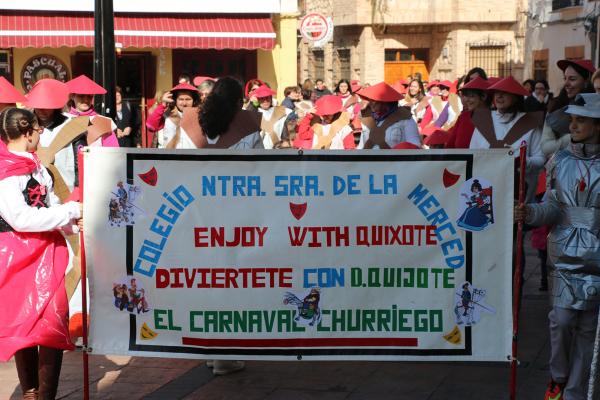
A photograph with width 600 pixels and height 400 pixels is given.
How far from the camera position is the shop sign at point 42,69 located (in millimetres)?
22422

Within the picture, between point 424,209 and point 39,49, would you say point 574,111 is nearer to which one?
point 424,209

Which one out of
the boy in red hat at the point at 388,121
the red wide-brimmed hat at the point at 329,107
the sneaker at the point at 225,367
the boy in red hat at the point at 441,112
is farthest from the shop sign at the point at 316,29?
the sneaker at the point at 225,367

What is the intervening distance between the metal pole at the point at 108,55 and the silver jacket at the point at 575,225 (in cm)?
524

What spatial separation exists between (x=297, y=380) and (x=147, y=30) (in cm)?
1640

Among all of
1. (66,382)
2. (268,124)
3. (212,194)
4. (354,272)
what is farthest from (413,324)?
(268,124)

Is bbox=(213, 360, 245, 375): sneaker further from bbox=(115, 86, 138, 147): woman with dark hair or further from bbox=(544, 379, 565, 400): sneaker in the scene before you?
bbox=(115, 86, 138, 147): woman with dark hair

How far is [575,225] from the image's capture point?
5645 millimetres

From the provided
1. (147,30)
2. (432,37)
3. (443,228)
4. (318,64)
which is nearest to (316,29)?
(147,30)

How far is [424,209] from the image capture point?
5.50 meters

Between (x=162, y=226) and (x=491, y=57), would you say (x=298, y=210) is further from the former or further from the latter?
(x=491, y=57)

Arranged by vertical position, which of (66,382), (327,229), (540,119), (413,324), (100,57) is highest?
(100,57)

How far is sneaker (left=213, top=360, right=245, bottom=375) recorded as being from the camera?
6.73 m

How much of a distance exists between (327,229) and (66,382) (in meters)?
2.10

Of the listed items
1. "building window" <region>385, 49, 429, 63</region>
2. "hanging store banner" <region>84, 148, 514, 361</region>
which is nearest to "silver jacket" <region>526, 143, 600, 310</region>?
"hanging store banner" <region>84, 148, 514, 361</region>
